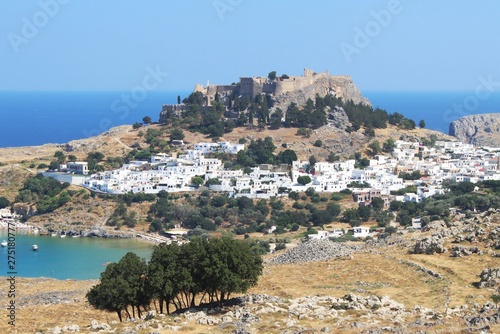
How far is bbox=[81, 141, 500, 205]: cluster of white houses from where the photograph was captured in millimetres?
49031

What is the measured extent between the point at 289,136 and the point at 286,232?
15055 mm

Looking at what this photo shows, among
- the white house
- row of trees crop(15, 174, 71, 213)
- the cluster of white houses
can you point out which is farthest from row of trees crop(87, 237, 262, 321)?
row of trees crop(15, 174, 71, 213)

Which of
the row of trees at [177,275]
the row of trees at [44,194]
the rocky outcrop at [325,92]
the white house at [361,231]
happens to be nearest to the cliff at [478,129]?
the rocky outcrop at [325,92]

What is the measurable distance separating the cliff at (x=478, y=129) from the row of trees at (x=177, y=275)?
213ft

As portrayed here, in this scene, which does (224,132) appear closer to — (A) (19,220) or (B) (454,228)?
(A) (19,220)

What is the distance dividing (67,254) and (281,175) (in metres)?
14.9

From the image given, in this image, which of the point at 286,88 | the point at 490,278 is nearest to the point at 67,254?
the point at 490,278

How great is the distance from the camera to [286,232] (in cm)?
4294

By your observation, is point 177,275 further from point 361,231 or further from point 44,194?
point 44,194

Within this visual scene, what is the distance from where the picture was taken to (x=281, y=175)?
50.8 meters

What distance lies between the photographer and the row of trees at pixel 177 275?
18500 millimetres

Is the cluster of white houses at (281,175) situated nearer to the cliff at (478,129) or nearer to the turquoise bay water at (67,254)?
the turquoise bay water at (67,254)

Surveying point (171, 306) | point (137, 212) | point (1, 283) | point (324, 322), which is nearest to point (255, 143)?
point (137, 212)

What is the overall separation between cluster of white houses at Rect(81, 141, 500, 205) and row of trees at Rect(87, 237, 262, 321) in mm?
28694
